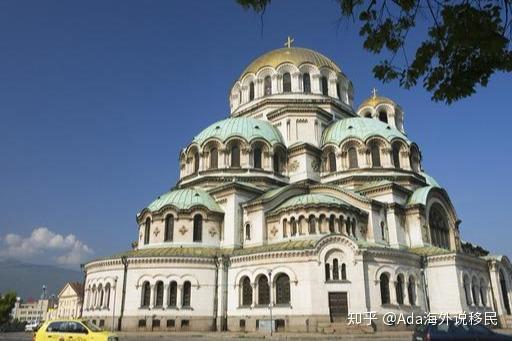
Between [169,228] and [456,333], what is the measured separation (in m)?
24.8

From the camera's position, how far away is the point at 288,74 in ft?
151

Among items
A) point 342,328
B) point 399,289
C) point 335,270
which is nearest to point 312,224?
point 335,270

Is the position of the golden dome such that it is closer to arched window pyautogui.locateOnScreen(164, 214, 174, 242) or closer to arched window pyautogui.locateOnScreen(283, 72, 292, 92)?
arched window pyautogui.locateOnScreen(283, 72, 292, 92)

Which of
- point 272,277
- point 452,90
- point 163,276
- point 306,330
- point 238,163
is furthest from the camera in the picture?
point 238,163

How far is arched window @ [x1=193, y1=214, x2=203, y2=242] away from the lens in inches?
1377

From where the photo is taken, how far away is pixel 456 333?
568 inches

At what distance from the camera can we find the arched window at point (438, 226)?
1479 inches

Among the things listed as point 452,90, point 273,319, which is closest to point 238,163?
point 273,319

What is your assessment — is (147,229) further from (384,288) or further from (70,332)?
(70,332)

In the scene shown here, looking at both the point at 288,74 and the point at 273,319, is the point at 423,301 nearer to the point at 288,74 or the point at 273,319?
the point at 273,319

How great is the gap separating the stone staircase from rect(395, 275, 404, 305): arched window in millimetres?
4476

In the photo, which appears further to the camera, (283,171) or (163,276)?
(283,171)

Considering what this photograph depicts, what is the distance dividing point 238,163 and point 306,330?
16305 mm

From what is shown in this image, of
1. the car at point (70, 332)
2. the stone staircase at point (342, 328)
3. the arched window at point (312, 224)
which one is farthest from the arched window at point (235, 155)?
the car at point (70, 332)
